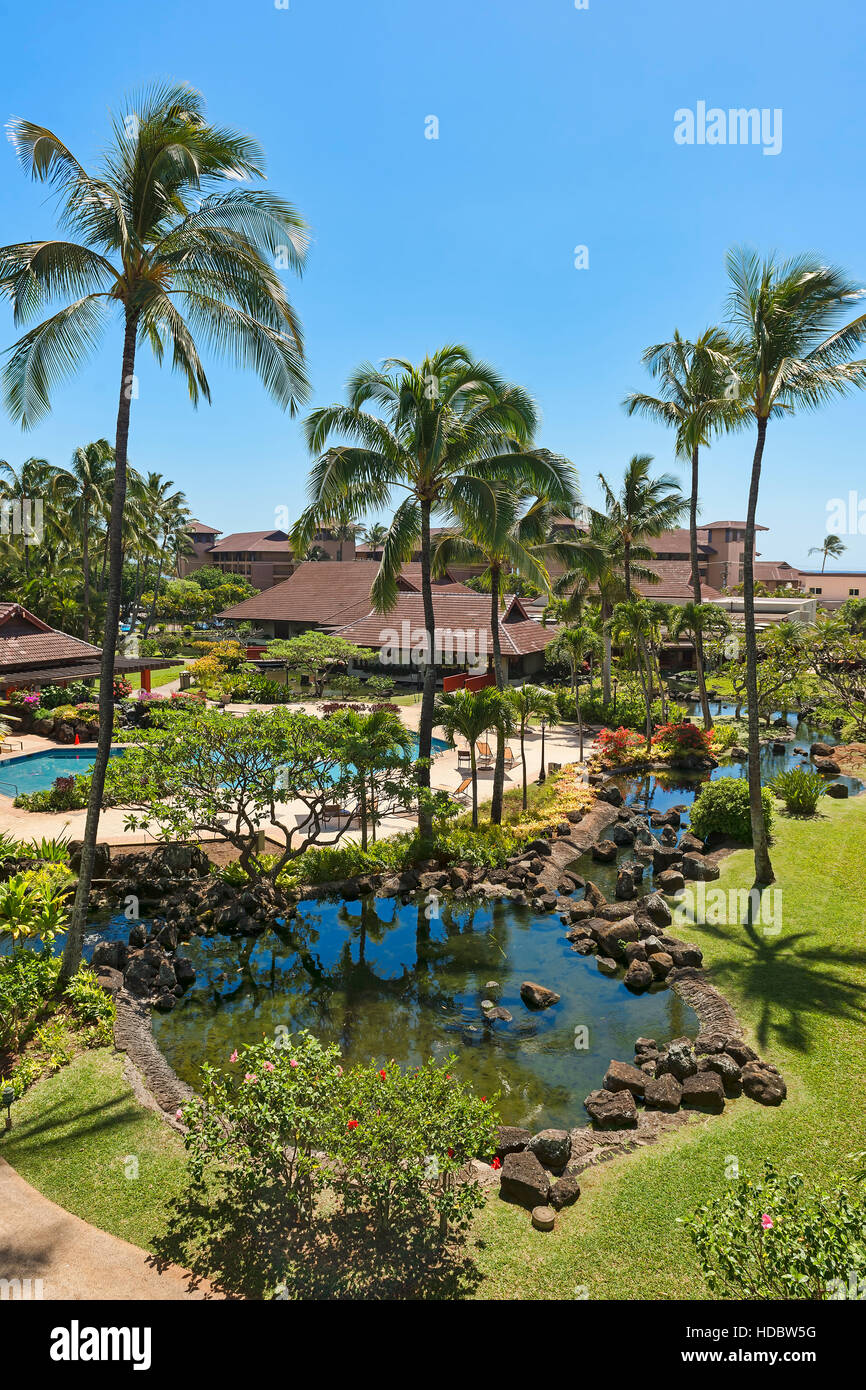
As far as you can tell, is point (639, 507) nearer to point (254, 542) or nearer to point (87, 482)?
point (87, 482)

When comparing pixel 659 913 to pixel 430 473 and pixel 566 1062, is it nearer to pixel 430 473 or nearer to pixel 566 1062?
pixel 566 1062

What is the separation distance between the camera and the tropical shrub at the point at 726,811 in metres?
17.7

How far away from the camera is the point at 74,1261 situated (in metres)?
6.39

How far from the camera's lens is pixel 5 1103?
27.9ft

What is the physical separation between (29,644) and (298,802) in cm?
1638

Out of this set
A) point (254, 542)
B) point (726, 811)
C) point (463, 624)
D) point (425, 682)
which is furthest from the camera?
point (254, 542)

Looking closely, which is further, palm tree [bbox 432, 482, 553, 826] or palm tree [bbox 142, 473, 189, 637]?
palm tree [bbox 142, 473, 189, 637]

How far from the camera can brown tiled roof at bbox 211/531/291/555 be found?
10394 cm

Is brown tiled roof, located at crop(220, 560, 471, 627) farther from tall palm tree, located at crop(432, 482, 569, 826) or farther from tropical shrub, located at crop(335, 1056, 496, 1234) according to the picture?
tropical shrub, located at crop(335, 1056, 496, 1234)

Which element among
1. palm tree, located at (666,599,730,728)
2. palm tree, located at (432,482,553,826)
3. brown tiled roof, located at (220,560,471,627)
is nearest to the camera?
palm tree, located at (432,482,553,826)

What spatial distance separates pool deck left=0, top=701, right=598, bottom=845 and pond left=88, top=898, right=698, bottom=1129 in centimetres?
345

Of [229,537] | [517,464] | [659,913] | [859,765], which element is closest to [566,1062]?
[659,913]

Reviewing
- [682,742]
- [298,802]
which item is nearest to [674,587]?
[682,742]

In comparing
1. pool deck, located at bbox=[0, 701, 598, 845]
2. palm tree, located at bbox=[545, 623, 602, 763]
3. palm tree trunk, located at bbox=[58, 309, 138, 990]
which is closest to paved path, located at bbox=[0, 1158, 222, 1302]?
palm tree trunk, located at bbox=[58, 309, 138, 990]
